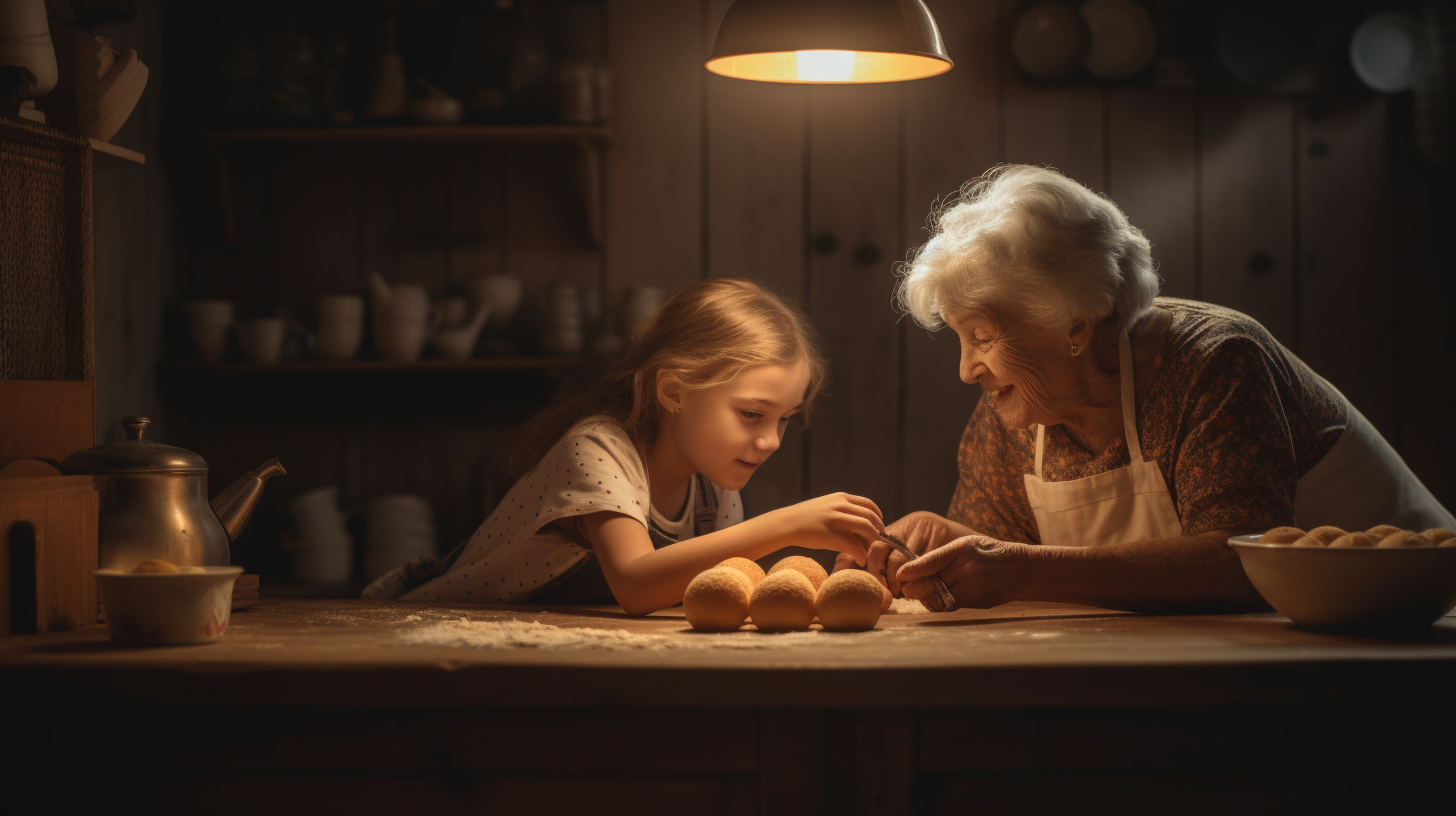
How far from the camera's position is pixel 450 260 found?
3.30m

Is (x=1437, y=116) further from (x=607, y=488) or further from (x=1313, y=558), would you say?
(x=607, y=488)

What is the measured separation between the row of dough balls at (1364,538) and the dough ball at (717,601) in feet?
2.09

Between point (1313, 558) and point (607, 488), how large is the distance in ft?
3.14

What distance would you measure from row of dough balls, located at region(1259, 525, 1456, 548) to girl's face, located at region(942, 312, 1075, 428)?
20.9 inches

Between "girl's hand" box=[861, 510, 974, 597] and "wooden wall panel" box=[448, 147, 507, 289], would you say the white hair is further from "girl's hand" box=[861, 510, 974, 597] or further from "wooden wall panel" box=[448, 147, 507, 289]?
"wooden wall panel" box=[448, 147, 507, 289]

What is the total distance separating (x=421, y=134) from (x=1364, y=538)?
2561 mm

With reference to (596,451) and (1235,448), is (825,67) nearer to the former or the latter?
(596,451)

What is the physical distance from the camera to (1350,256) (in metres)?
3.26

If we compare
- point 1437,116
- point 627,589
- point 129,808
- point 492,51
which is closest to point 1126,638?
point 627,589

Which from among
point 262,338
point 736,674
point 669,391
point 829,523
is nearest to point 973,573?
point 829,523

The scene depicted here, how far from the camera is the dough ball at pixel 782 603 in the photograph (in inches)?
52.1

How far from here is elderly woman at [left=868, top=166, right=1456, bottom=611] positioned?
152 centimetres

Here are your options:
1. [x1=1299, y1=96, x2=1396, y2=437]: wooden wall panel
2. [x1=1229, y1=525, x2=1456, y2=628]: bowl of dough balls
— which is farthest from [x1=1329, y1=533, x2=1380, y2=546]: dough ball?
[x1=1299, y1=96, x2=1396, y2=437]: wooden wall panel

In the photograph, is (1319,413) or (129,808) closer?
(129,808)
